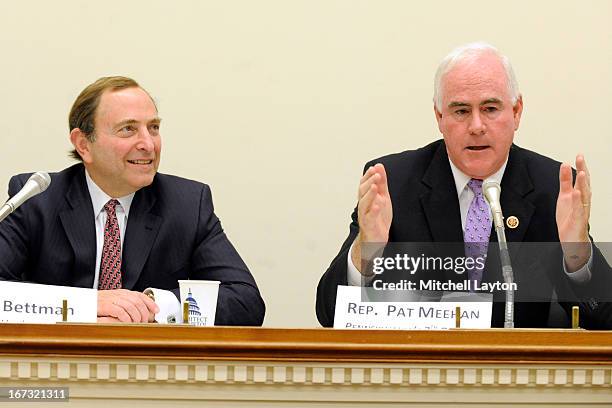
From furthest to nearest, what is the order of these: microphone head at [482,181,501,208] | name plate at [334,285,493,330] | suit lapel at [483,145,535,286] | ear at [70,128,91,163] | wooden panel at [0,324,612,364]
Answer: ear at [70,128,91,163]
suit lapel at [483,145,535,286]
microphone head at [482,181,501,208]
name plate at [334,285,493,330]
wooden panel at [0,324,612,364]

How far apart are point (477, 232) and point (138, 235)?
1108mm

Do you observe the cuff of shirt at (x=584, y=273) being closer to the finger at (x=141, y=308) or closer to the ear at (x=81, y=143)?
the finger at (x=141, y=308)

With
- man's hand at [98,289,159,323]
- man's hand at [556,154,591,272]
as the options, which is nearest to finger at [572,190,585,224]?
man's hand at [556,154,591,272]

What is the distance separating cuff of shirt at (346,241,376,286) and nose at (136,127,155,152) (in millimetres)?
816

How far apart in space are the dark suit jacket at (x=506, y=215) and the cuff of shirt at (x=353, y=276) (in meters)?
0.02

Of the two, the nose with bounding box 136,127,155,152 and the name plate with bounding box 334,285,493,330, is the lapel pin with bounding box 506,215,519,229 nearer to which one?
the name plate with bounding box 334,285,493,330

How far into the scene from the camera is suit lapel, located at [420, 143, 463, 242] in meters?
3.55

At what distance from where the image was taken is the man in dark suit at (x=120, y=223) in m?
3.61

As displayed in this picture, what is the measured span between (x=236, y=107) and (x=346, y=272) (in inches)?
56.9

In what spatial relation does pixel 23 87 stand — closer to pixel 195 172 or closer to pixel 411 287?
pixel 195 172

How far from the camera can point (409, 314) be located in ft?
8.86


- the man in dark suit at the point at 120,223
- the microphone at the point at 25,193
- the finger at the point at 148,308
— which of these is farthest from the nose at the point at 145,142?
the finger at the point at 148,308

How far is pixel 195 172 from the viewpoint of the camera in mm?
4605

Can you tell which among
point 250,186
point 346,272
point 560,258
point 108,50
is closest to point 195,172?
point 250,186
